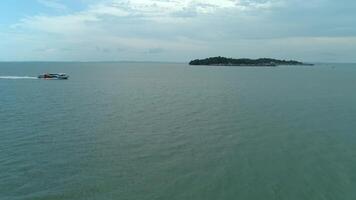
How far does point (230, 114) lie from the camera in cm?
4322

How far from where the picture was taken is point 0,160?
24.7 meters

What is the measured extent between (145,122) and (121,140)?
8.22 meters

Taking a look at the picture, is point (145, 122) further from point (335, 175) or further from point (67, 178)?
point (335, 175)

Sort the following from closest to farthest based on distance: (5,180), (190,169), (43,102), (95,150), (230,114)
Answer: (5,180) → (190,169) → (95,150) → (230,114) → (43,102)

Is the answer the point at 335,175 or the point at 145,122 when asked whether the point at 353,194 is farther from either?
the point at 145,122

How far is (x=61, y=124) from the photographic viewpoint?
36906 millimetres

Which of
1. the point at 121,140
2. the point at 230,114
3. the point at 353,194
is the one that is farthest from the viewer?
the point at 230,114

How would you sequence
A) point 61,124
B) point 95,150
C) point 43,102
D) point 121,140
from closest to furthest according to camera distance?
point 95,150
point 121,140
point 61,124
point 43,102

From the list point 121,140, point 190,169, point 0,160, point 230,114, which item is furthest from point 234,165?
point 230,114

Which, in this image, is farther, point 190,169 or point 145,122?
point 145,122

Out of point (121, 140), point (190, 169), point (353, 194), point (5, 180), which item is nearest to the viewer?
point (353, 194)

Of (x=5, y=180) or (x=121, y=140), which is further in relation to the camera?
(x=121, y=140)

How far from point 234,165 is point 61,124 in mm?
19870

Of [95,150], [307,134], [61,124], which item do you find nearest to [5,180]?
[95,150]
